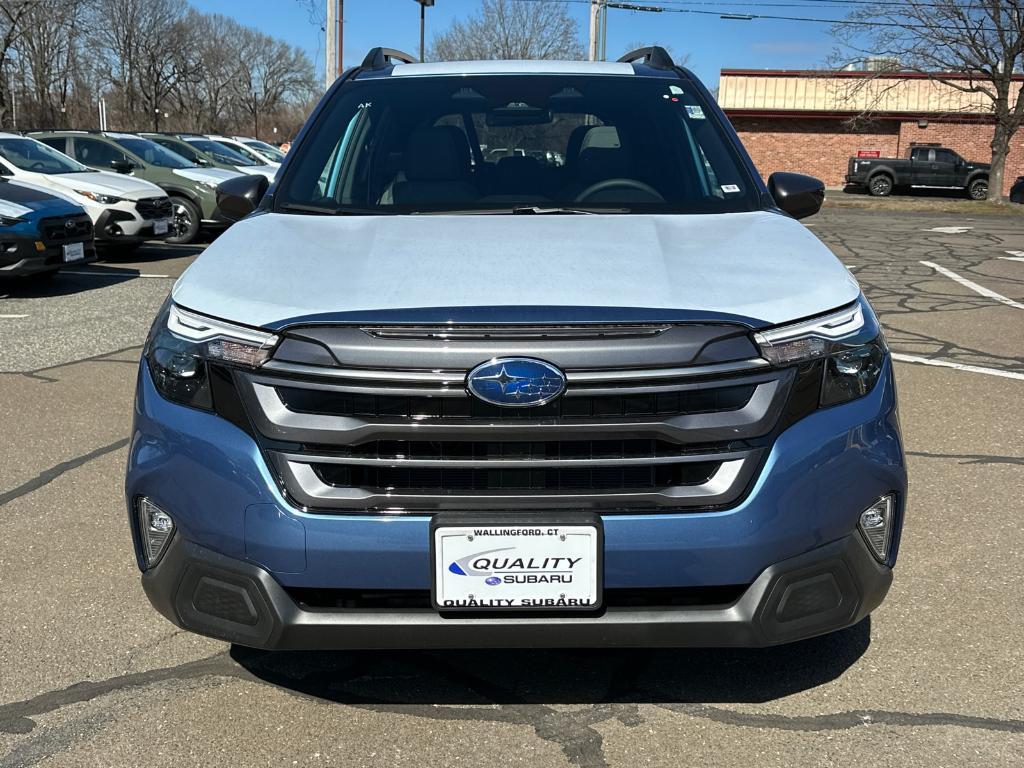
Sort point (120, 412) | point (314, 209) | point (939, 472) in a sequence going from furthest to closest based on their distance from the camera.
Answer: point (120, 412), point (939, 472), point (314, 209)

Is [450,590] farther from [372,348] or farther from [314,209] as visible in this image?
[314,209]

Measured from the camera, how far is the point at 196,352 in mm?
2496

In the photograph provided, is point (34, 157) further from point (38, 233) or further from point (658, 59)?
point (658, 59)

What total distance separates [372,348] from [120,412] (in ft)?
13.2

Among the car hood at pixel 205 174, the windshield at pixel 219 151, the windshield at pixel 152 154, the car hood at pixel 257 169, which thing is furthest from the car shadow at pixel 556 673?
the windshield at pixel 219 151

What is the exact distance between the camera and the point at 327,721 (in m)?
2.78

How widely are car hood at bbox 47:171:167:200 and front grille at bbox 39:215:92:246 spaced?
2133mm

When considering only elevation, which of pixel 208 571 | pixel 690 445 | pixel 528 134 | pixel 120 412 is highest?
pixel 528 134

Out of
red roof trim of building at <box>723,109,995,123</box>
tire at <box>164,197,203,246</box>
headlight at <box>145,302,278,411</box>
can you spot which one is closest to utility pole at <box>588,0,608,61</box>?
red roof trim of building at <box>723,109,995,123</box>

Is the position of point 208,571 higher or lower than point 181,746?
higher

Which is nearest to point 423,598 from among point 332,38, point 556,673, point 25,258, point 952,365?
point 556,673

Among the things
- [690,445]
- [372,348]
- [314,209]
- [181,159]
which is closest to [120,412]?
[314,209]

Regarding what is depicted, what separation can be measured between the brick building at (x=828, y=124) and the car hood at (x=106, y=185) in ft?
106

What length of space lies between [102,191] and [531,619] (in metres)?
11.9
